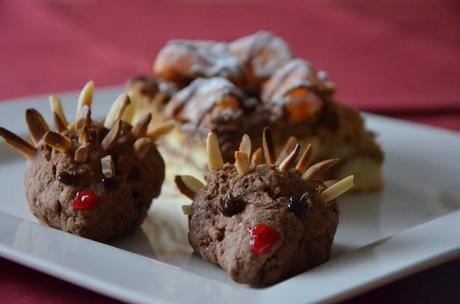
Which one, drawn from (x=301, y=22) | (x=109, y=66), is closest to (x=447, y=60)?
(x=301, y=22)

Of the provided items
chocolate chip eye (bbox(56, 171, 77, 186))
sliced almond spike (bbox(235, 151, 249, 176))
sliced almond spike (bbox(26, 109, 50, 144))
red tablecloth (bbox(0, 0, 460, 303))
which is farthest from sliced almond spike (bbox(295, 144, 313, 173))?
red tablecloth (bbox(0, 0, 460, 303))

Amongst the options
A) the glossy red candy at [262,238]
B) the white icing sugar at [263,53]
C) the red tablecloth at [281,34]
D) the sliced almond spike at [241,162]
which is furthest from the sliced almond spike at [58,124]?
the red tablecloth at [281,34]

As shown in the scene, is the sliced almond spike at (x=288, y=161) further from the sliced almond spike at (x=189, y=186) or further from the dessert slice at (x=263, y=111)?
the dessert slice at (x=263, y=111)

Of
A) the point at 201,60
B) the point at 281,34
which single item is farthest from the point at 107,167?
the point at 281,34

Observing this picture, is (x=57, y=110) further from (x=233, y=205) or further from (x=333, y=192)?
(x=333, y=192)

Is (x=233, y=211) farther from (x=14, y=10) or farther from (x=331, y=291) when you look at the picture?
(x=14, y=10)

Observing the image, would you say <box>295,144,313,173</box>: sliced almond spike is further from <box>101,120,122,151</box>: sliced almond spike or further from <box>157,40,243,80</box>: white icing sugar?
<box>157,40,243,80</box>: white icing sugar
